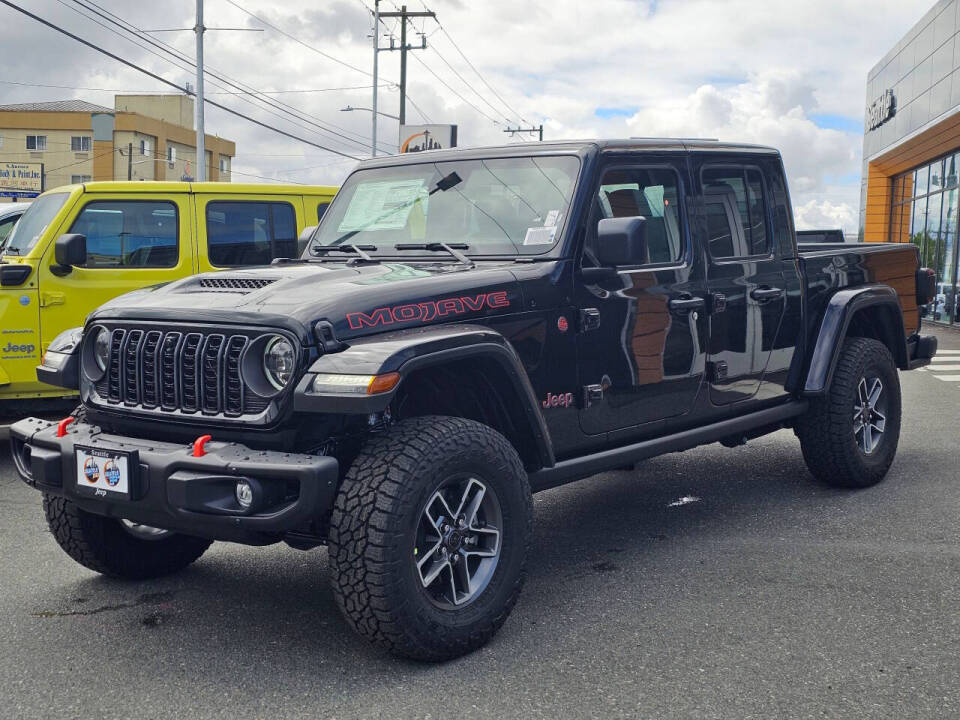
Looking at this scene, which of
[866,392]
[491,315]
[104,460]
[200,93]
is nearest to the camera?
[104,460]

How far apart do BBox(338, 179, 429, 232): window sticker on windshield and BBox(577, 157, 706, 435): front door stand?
0.91m

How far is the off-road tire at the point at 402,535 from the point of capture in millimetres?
3537

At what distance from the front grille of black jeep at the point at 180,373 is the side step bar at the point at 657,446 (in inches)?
52.1

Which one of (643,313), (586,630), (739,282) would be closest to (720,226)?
(739,282)

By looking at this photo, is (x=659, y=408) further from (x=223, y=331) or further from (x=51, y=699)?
(x=51, y=699)

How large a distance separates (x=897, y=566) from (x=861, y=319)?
2.14m

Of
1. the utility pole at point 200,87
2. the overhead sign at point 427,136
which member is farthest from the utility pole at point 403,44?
the utility pole at point 200,87

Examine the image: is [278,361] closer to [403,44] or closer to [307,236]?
[307,236]

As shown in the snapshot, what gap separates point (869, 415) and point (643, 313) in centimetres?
239

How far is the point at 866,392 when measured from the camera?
6430mm

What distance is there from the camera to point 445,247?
4734 mm

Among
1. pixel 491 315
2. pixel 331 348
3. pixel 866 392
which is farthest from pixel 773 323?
pixel 331 348

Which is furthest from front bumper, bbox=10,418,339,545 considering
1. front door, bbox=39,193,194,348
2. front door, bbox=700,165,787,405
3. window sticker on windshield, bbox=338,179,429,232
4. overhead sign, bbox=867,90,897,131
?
overhead sign, bbox=867,90,897,131

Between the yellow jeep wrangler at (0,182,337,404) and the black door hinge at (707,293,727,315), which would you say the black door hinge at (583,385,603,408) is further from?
Result: the yellow jeep wrangler at (0,182,337,404)
